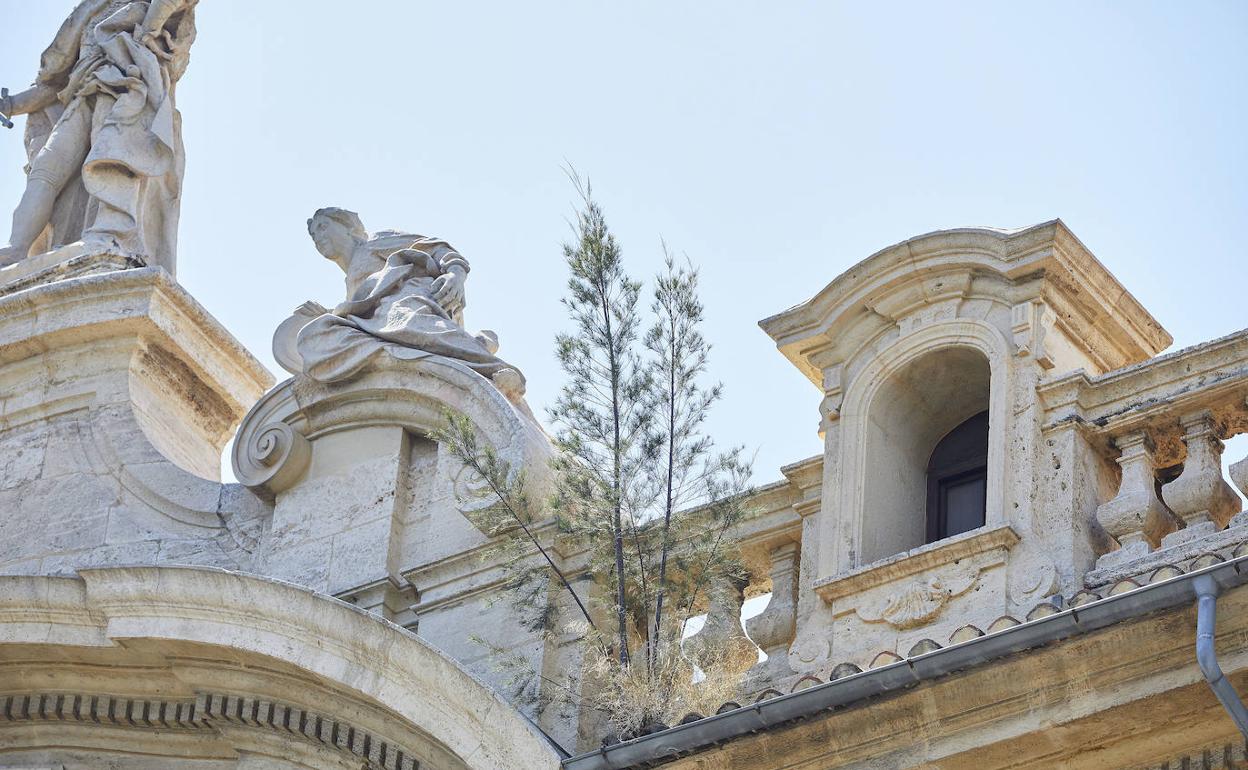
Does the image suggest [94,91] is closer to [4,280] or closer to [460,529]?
[4,280]

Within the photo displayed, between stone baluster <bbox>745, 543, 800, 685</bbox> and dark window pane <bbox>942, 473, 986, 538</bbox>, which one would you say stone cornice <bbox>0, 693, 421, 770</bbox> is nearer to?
stone baluster <bbox>745, 543, 800, 685</bbox>

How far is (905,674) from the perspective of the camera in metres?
10.2

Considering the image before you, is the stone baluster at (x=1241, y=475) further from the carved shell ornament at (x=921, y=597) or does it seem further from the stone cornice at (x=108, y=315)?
the stone cornice at (x=108, y=315)

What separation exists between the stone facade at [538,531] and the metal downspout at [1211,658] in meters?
0.01

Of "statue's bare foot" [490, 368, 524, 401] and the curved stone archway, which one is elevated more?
"statue's bare foot" [490, 368, 524, 401]

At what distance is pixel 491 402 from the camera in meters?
12.9

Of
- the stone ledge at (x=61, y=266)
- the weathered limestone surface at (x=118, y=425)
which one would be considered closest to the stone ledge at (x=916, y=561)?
the weathered limestone surface at (x=118, y=425)

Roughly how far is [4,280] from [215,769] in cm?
359

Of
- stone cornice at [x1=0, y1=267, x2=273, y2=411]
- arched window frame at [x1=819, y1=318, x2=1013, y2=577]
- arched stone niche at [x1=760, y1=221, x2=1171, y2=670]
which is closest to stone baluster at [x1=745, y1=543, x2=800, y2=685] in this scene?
arched stone niche at [x1=760, y1=221, x2=1171, y2=670]

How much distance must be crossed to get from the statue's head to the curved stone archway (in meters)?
2.56

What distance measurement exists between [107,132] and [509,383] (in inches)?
142

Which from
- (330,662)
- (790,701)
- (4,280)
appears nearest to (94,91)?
(4,280)

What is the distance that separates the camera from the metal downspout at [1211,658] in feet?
31.1

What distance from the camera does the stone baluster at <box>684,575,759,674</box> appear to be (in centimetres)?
1151
